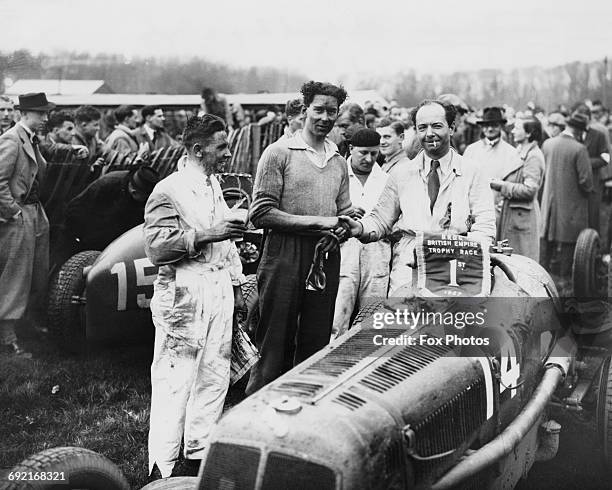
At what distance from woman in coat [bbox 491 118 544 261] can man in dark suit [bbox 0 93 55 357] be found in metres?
4.00

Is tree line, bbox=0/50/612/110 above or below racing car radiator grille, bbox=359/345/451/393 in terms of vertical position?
above

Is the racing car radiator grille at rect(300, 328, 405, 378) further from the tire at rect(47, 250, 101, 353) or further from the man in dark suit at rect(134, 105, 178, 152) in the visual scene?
the man in dark suit at rect(134, 105, 178, 152)

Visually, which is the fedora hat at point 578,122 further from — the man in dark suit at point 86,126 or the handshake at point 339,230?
the handshake at point 339,230

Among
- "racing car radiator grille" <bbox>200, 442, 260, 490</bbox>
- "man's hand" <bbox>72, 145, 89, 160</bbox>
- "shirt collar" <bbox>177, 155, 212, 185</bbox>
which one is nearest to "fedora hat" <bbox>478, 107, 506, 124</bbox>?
"man's hand" <bbox>72, 145, 89, 160</bbox>

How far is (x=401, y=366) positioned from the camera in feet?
9.78

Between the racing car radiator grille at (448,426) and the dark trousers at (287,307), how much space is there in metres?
1.24

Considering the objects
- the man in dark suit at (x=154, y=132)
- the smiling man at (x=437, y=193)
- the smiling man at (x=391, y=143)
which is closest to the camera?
the smiling man at (x=437, y=193)

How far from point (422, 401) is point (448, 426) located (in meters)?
0.19

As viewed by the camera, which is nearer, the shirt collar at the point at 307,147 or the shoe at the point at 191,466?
the shoe at the point at 191,466

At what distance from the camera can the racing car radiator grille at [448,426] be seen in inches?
108

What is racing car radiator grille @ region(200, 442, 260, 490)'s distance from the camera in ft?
8.05

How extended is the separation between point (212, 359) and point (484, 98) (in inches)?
302

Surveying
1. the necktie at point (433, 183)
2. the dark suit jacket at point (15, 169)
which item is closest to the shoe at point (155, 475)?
the necktie at point (433, 183)

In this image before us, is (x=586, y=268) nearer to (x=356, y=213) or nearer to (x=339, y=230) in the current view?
(x=356, y=213)
